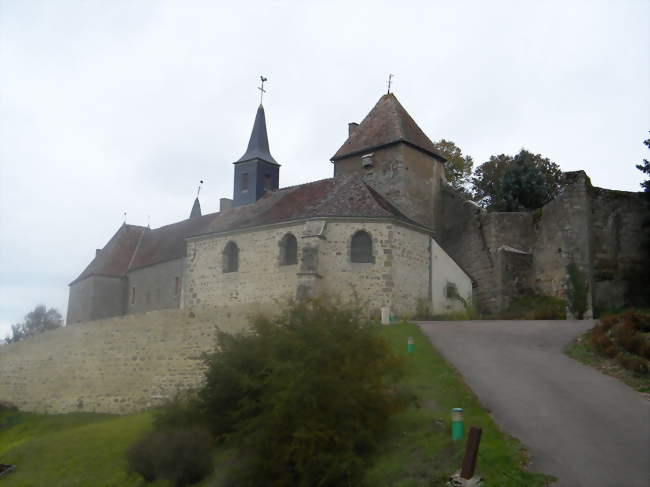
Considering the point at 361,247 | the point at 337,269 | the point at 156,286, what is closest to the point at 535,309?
the point at 361,247

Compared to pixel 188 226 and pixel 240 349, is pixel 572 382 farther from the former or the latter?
pixel 188 226

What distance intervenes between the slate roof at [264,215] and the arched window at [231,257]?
0.76m

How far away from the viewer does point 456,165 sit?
4112 centimetres

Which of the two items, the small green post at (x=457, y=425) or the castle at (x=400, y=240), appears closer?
the small green post at (x=457, y=425)

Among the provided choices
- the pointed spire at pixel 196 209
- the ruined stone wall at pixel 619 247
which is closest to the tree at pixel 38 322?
the pointed spire at pixel 196 209

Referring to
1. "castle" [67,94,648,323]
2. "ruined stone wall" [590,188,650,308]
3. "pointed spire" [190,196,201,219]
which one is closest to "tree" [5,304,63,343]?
"pointed spire" [190,196,201,219]

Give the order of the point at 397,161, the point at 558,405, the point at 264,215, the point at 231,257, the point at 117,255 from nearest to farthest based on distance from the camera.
Result: the point at 558,405
the point at 264,215
the point at 231,257
the point at 397,161
the point at 117,255

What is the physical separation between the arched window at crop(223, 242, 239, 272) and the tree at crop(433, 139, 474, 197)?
1658 cm

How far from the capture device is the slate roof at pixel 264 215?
26453mm

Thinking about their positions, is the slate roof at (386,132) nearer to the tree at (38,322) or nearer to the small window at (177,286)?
the small window at (177,286)

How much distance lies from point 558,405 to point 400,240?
46.6ft

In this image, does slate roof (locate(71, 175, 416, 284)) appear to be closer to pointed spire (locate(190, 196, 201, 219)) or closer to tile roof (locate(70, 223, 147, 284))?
tile roof (locate(70, 223, 147, 284))

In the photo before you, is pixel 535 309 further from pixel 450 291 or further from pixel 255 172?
pixel 255 172

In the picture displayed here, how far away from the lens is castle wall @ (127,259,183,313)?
34.5 meters
